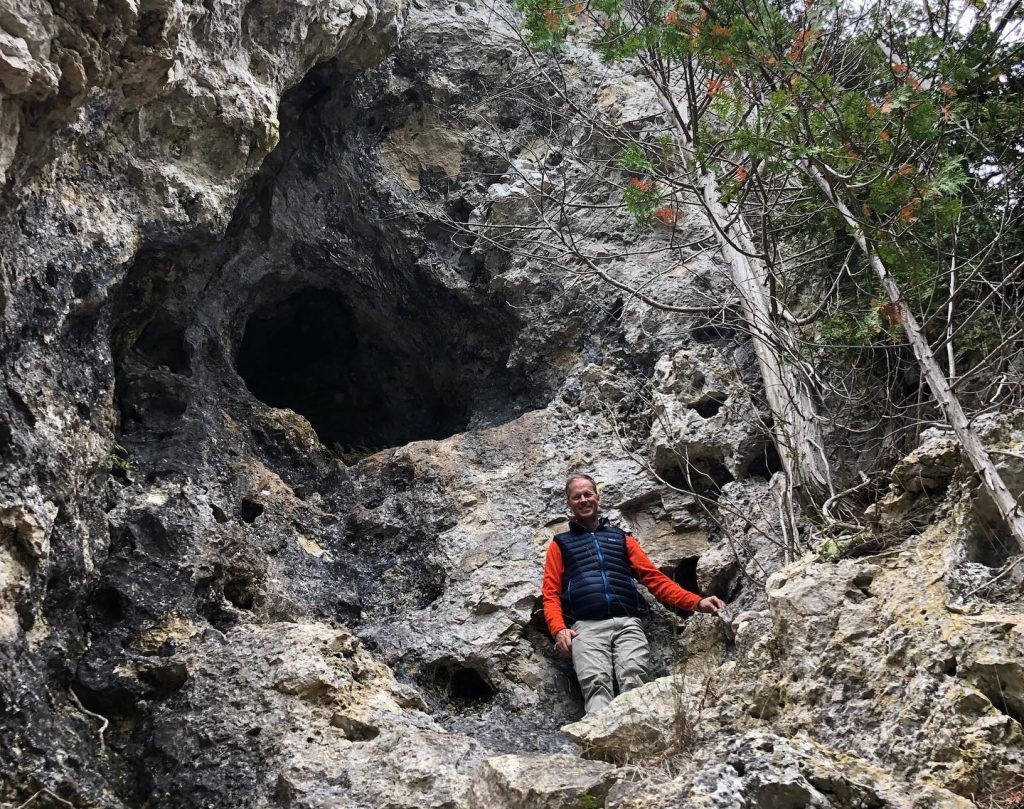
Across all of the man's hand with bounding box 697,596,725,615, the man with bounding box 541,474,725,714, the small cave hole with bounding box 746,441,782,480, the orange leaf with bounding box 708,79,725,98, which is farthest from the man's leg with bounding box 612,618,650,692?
the orange leaf with bounding box 708,79,725,98

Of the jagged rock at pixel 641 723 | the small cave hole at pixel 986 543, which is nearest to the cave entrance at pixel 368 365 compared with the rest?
the jagged rock at pixel 641 723

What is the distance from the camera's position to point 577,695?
211 inches

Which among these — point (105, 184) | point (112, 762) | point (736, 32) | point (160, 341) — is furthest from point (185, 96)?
point (112, 762)

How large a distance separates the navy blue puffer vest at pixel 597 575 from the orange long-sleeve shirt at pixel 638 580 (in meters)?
0.04

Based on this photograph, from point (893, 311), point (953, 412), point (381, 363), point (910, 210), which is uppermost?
point (381, 363)

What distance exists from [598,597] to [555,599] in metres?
0.25

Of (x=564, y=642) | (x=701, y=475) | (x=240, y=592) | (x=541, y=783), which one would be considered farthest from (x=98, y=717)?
(x=701, y=475)

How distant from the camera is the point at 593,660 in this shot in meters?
5.15

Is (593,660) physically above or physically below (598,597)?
below

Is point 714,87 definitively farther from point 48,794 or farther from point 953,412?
point 48,794

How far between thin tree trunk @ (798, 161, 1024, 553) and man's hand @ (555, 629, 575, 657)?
2.26m

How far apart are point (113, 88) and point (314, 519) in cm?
301

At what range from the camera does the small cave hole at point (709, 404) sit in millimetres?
6379

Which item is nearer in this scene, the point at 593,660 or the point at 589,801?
the point at 589,801
